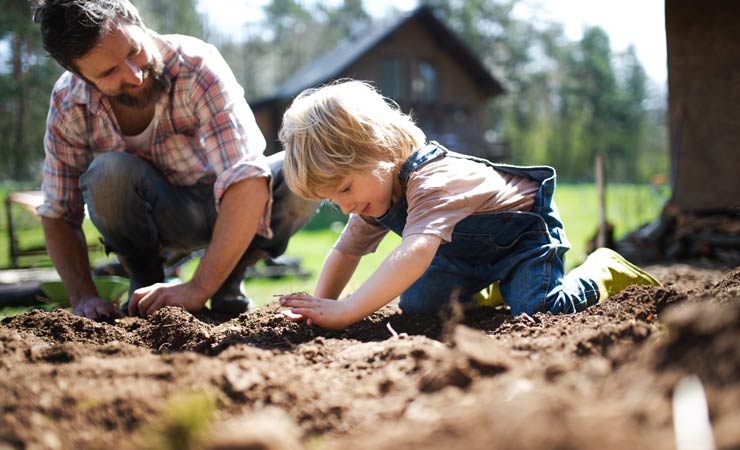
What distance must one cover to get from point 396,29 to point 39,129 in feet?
34.1

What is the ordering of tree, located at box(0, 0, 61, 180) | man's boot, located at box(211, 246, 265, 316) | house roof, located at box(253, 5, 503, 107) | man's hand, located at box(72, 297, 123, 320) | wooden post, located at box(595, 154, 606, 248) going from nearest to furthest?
man's hand, located at box(72, 297, 123, 320)
man's boot, located at box(211, 246, 265, 316)
wooden post, located at box(595, 154, 606, 248)
tree, located at box(0, 0, 61, 180)
house roof, located at box(253, 5, 503, 107)

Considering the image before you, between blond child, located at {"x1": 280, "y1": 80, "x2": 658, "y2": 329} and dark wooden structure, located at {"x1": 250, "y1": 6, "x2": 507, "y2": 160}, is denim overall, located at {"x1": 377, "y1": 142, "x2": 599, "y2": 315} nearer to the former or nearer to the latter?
blond child, located at {"x1": 280, "y1": 80, "x2": 658, "y2": 329}

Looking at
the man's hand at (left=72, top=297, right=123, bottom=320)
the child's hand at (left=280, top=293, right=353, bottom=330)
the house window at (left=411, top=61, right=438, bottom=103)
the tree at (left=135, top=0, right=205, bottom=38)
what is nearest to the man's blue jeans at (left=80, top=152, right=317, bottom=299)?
the man's hand at (left=72, top=297, right=123, bottom=320)

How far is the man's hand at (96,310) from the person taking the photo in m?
2.78

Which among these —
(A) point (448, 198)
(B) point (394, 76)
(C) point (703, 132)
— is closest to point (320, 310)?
(A) point (448, 198)

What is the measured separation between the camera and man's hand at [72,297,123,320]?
2.78 metres

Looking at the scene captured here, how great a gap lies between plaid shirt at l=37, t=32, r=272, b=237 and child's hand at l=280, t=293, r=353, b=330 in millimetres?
773

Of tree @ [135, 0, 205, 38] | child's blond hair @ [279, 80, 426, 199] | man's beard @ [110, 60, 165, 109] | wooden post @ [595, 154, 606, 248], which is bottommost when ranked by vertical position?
wooden post @ [595, 154, 606, 248]

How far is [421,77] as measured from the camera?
20906mm

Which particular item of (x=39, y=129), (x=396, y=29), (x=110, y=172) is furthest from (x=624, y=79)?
(x=110, y=172)

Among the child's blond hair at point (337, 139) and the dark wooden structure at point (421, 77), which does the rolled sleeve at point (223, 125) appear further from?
the dark wooden structure at point (421, 77)

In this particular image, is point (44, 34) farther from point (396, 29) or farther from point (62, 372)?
point (396, 29)

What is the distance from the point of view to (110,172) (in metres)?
2.99

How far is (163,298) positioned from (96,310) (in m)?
0.34
